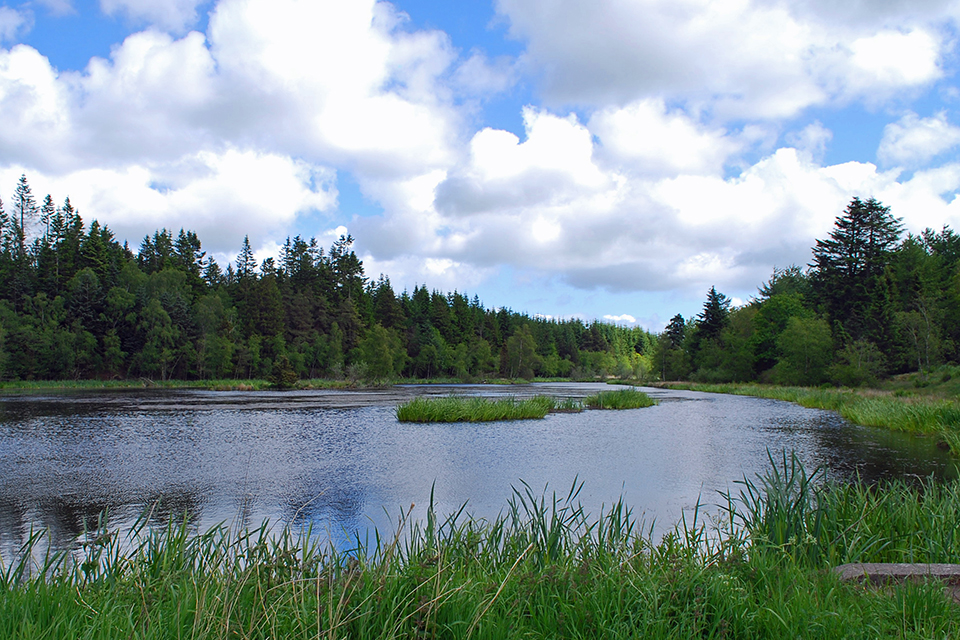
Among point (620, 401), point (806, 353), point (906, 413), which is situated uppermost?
point (806, 353)

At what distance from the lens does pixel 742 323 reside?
74.9 m

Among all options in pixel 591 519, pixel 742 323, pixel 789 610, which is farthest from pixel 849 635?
pixel 742 323

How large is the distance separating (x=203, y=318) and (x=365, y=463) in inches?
2615

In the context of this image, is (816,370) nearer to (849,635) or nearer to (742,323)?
(742,323)

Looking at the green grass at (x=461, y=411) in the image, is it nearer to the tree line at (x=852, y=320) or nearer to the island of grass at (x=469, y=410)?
the island of grass at (x=469, y=410)

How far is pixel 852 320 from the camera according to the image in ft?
189

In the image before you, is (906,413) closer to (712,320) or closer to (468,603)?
(468,603)

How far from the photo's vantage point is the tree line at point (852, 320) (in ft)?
149

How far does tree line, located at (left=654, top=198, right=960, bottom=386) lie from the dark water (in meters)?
24.1

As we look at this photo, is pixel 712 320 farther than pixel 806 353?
Yes

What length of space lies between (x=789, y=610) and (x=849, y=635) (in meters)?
0.38

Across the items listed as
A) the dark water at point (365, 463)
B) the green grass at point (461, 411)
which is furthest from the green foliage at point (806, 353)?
the green grass at point (461, 411)

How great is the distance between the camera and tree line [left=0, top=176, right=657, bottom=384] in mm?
67688

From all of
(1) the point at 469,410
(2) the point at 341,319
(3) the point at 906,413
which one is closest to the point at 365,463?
(1) the point at 469,410
